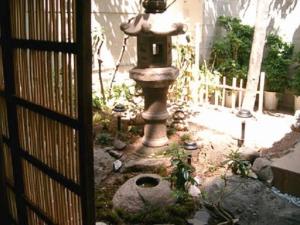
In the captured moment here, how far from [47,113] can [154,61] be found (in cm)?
340

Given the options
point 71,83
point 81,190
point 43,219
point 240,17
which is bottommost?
point 43,219

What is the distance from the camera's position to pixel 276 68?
29.6 feet

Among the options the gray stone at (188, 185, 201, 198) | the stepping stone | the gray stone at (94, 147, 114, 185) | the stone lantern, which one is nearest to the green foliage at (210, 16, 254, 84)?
the stone lantern

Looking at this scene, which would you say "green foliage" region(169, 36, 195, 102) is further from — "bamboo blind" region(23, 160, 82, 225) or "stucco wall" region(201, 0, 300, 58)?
"bamboo blind" region(23, 160, 82, 225)

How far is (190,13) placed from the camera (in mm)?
9758

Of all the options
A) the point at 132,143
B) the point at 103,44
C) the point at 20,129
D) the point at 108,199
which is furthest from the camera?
the point at 103,44

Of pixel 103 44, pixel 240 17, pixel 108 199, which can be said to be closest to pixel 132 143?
pixel 108 199

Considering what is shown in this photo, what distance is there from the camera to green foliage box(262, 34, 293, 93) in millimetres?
8945

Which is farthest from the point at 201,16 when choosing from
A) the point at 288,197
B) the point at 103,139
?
the point at 288,197

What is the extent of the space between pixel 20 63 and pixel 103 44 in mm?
5991

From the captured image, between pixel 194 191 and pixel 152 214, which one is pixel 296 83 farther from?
pixel 152 214

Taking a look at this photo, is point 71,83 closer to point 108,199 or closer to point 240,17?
point 108,199

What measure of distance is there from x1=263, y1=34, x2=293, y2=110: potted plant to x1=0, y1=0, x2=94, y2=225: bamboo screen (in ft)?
24.7

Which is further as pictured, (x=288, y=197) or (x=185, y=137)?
(x=185, y=137)
